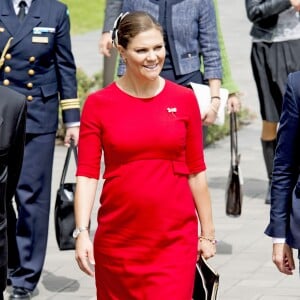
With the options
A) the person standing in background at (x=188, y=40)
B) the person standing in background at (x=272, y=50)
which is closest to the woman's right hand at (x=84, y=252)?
the person standing in background at (x=188, y=40)

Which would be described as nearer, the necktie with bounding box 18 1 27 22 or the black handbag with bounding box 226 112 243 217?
the necktie with bounding box 18 1 27 22

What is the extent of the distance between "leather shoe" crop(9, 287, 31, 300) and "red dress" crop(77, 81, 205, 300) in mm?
2100

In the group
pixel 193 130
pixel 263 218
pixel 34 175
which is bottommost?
pixel 263 218

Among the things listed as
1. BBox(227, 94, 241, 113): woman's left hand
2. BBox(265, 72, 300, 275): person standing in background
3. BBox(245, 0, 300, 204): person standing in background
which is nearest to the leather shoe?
BBox(227, 94, 241, 113): woman's left hand

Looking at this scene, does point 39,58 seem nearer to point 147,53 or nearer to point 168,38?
point 168,38

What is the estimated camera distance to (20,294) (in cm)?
775

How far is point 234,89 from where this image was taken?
344 inches

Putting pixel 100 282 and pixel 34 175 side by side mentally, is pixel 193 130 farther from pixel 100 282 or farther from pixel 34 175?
pixel 34 175

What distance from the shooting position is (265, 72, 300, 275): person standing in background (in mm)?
5395

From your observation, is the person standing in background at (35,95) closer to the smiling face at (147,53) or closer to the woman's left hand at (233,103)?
the woman's left hand at (233,103)

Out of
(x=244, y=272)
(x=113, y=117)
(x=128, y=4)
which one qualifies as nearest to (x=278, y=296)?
(x=244, y=272)

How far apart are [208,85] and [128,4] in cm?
68

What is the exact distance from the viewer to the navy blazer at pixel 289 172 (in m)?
5.40

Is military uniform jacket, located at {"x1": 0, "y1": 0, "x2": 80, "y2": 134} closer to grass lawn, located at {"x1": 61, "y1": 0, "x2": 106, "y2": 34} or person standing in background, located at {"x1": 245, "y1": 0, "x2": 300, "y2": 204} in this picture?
person standing in background, located at {"x1": 245, "y1": 0, "x2": 300, "y2": 204}
